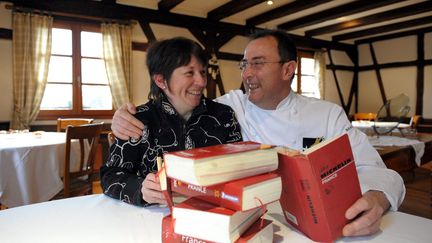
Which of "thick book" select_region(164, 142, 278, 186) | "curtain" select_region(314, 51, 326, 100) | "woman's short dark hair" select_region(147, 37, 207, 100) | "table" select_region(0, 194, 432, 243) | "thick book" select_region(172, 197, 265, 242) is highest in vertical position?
"curtain" select_region(314, 51, 326, 100)

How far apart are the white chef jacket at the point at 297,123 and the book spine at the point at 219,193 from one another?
2.68ft

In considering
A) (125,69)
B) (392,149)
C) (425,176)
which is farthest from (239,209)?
(125,69)

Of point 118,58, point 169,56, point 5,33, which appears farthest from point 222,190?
point 5,33

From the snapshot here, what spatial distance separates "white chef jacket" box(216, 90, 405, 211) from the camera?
4.26ft

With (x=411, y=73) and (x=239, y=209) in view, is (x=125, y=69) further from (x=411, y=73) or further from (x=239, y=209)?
(x=411, y=73)

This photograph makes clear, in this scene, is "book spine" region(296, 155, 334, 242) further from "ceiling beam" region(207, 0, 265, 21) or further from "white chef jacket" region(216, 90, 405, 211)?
"ceiling beam" region(207, 0, 265, 21)

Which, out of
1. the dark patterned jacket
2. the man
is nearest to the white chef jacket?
the man

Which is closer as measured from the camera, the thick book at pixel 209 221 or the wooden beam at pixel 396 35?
the thick book at pixel 209 221

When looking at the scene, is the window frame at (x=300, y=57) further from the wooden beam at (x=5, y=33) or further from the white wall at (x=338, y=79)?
the wooden beam at (x=5, y=33)

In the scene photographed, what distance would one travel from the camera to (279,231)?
77 cm

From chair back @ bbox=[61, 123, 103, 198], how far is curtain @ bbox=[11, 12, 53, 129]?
7.17 ft

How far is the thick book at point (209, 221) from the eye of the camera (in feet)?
1.83

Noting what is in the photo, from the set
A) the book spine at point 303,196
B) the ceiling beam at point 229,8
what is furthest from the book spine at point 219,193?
the ceiling beam at point 229,8

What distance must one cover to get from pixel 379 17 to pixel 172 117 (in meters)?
6.66
